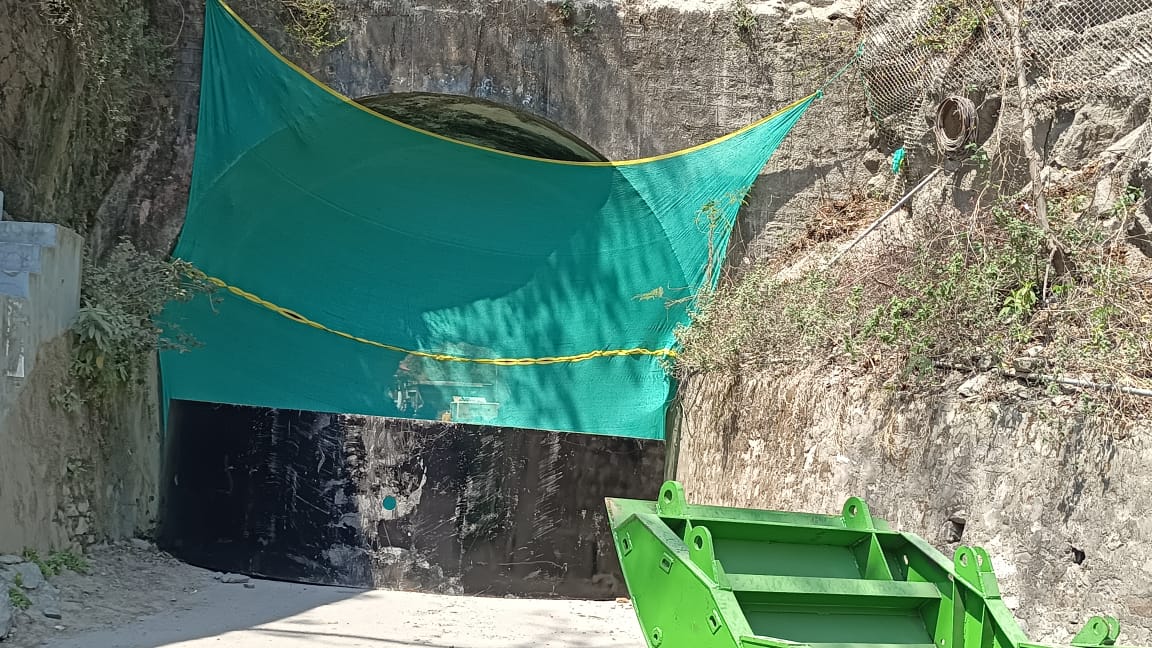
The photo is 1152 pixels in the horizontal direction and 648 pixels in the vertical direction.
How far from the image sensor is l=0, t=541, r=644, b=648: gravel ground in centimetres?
438

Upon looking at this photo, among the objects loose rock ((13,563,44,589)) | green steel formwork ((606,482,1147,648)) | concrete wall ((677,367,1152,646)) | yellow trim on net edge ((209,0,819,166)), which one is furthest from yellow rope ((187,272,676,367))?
green steel formwork ((606,482,1147,648))

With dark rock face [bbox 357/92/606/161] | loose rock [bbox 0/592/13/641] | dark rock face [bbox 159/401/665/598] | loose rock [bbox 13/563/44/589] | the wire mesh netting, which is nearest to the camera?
loose rock [bbox 0/592/13/641]

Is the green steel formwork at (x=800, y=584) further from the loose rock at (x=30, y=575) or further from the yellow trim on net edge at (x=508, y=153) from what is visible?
the yellow trim on net edge at (x=508, y=153)

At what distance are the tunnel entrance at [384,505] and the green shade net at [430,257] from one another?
25.2 inches

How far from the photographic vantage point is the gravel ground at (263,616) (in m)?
4.38

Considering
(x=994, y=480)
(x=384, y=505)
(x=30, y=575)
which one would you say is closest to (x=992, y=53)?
(x=994, y=480)

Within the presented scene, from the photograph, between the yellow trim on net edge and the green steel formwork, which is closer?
the green steel formwork

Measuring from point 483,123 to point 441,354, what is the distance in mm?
1850

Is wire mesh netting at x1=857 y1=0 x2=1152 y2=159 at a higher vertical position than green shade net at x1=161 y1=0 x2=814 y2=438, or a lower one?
higher

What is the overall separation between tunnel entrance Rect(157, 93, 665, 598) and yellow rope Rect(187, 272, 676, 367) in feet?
2.83

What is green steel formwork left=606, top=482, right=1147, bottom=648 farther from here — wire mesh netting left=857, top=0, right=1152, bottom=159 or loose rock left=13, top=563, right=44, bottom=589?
wire mesh netting left=857, top=0, right=1152, bottom=159

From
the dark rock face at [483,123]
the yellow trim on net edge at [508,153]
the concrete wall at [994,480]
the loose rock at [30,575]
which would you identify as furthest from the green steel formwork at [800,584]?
the dark rock face at [483,123]

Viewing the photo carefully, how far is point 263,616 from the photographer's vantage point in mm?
4934

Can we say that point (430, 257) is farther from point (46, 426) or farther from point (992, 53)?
point (992, 53)
